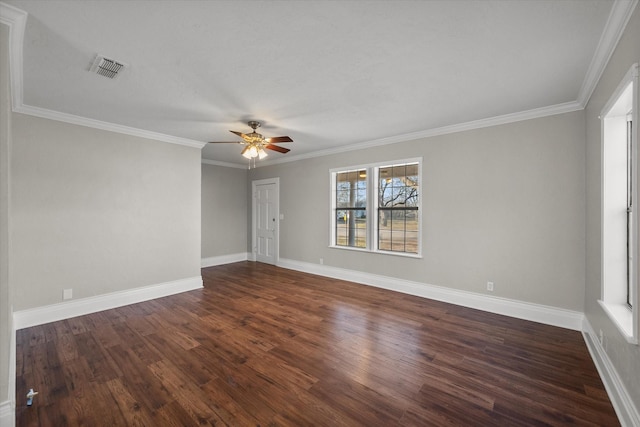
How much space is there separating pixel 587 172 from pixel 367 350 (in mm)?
3056

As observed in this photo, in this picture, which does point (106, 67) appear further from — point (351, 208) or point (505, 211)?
point (505, 211)

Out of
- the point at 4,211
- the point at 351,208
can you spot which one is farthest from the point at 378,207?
the point at 4,211

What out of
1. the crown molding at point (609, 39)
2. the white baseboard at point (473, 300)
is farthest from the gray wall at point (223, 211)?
the crown molding at point (609, 39)

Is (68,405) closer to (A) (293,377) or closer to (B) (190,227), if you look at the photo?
(A) (293,377)

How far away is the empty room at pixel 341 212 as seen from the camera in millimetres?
1823

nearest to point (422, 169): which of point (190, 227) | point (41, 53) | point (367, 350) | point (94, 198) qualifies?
point (367, 350)

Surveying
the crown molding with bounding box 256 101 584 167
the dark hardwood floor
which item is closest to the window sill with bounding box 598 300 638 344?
the dark hardwood floor

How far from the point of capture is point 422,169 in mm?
4371

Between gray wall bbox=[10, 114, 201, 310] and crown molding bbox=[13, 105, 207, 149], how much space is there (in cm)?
7

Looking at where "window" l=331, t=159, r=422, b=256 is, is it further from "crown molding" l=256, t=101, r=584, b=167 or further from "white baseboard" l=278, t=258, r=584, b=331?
"white baseboard" l=278, t=258, r=584, b=331

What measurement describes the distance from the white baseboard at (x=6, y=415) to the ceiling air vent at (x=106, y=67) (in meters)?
2.48

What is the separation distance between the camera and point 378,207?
503 centimetres

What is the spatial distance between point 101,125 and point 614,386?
5.97 metres

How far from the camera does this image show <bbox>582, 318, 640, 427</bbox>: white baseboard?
167 cm
